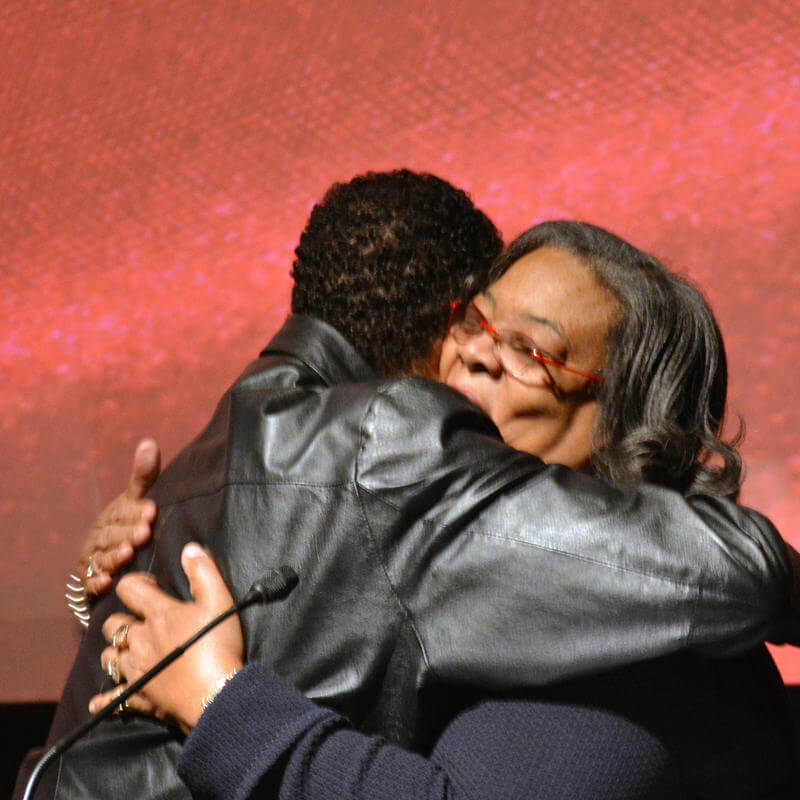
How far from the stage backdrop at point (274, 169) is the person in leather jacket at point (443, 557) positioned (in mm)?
1091

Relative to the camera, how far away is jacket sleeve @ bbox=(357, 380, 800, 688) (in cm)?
96

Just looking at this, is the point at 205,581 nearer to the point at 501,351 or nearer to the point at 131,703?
the point at 131,703

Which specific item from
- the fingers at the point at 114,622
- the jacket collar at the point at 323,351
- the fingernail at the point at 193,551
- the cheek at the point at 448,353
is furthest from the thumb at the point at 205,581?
the cheek at the point at 448,353

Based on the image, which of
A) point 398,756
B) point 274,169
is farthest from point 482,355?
point 274,169

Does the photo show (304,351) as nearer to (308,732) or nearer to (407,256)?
(407,256)

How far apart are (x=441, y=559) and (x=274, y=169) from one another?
4.68 ft

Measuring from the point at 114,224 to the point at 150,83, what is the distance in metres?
0.29

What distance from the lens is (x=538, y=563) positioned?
985 mm

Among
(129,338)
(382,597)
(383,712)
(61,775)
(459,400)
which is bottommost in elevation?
(129,338)

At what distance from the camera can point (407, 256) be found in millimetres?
1231

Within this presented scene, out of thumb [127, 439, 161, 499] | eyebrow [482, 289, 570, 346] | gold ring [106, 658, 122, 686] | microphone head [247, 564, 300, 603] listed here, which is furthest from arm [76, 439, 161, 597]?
eyebrow [482, 289, 570, 346]

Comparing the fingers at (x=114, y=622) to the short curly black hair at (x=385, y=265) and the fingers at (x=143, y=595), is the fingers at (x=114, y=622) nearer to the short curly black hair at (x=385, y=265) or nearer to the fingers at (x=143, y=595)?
the fingers at (x=143, y=595)

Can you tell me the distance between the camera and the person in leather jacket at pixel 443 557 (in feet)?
3.17

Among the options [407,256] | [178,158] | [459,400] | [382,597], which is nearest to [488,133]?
[178,158]
